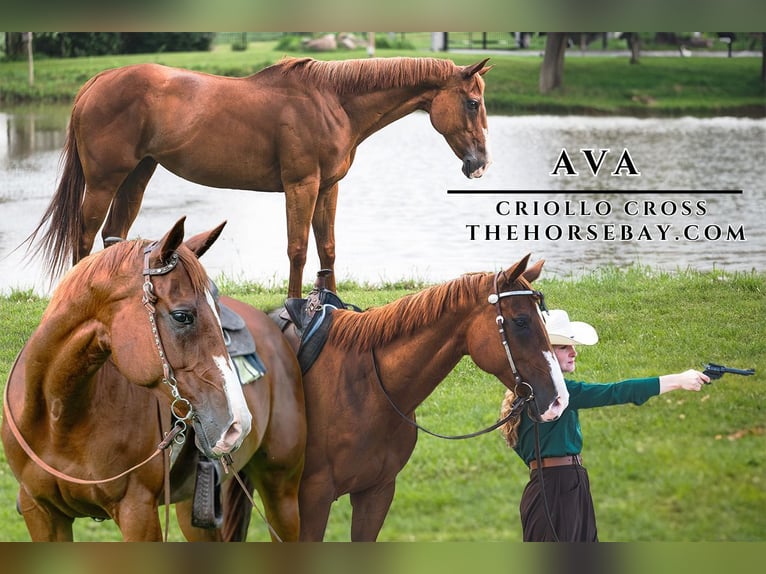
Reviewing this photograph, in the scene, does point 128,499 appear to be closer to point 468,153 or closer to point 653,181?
point 468,153

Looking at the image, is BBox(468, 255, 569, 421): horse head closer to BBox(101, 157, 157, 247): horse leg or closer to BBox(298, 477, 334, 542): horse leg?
BBox(298, 477, 334, 542): horse leg

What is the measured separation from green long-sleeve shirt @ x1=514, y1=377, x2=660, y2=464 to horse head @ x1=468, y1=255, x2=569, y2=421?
29 centimetres

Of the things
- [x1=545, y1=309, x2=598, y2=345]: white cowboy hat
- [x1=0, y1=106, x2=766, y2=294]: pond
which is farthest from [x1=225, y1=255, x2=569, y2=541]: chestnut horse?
[x1=0, y1=106, x2=766, y2=294]: pond

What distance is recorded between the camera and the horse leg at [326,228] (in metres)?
5.35

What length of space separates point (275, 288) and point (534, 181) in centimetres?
149

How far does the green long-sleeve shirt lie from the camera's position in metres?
4.67

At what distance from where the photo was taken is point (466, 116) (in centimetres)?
523

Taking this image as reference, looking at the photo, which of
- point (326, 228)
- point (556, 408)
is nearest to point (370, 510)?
point (556, 408)

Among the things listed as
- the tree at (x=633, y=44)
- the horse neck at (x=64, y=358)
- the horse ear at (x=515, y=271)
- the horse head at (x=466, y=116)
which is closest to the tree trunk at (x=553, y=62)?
the tree at (x=633, y=44)

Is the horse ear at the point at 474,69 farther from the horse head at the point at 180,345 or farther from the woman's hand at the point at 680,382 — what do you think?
the horse head at the point at 180,345

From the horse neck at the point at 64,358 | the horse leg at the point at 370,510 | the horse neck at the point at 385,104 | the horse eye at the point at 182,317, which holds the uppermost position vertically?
the horse neck at the point at 385,104

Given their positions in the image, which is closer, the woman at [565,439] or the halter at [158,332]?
the halter at [158,332]

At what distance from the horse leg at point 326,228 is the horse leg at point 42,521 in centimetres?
197

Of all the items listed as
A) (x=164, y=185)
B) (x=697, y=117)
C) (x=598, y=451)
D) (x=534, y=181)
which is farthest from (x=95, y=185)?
(x=697, y=117)
